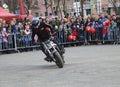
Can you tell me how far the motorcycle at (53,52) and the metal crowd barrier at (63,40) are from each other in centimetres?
864

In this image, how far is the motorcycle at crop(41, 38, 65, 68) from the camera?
15070 millimetres

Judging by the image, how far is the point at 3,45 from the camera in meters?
24.2

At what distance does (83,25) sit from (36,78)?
1456 cm

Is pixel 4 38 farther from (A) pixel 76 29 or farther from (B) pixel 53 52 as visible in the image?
(B) pixel 53 52

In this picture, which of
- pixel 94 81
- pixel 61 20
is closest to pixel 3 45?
pixel 61 20

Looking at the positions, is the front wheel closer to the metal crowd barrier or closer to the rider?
the rider

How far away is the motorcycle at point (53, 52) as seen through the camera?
15.1 meters

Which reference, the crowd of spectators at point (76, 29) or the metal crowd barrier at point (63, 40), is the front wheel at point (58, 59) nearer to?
the metal crowd barrier at point (63, 40)

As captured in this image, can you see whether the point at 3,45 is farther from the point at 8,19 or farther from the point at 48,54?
the point at 48,54

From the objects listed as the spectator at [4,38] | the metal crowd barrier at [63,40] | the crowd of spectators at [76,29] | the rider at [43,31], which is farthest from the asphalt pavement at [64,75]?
the crowd of spectators at [76,29]

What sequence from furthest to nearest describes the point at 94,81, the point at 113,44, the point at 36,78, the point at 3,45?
the point at 113,44, the point at 3,45, the point at 36,78, the point at 94,81

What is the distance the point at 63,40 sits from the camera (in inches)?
1054

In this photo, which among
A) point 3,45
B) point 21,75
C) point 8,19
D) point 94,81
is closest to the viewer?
point 94,81

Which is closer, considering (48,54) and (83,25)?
(48,54)
